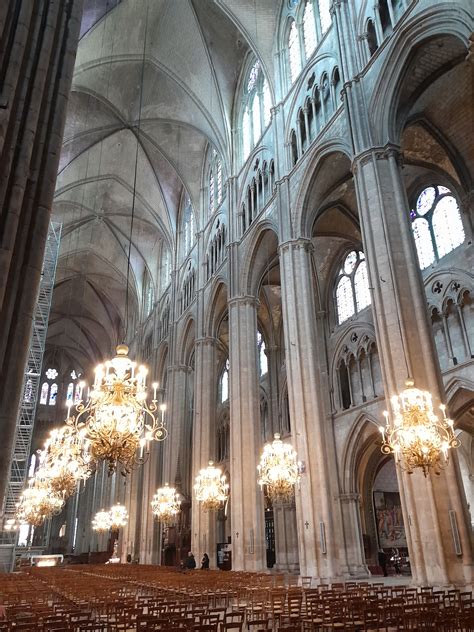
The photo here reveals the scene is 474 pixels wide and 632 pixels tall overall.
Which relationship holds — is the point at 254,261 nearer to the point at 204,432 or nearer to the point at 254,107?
the point at 254,107

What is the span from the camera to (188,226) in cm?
3080

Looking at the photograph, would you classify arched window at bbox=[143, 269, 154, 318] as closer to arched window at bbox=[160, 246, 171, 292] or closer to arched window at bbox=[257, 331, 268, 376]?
arched window at bbox=[160, 246, 171, 292]

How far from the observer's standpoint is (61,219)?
34000mm

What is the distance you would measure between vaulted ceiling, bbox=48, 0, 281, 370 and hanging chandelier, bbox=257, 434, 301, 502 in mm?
8478

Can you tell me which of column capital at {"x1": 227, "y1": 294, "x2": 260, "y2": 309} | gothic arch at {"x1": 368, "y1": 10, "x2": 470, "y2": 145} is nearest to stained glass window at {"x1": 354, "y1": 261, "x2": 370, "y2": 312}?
column capital at {"x1": 227, "y1": 294, "x2": 260, "y2": 309}

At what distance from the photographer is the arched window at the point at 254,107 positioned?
21.9 meters

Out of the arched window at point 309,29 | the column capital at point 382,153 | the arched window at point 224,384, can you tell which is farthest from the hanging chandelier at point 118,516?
the arched window at point 309,29

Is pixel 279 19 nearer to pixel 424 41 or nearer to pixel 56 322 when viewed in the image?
pixel 424 41

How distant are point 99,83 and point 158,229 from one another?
9.98 meters

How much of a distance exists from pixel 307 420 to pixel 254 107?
1509 centimetres

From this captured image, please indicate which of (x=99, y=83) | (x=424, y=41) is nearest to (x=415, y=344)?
(x=424, y=41)

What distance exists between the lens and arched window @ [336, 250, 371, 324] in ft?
74.2

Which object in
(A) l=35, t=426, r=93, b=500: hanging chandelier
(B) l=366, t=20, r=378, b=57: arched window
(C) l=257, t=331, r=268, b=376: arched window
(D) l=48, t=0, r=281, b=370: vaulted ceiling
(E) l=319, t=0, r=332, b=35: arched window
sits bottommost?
(A) l=35, t=426, r=93, b=500: hanging chandelier

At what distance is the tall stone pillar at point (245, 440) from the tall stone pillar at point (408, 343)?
8.19 metres
